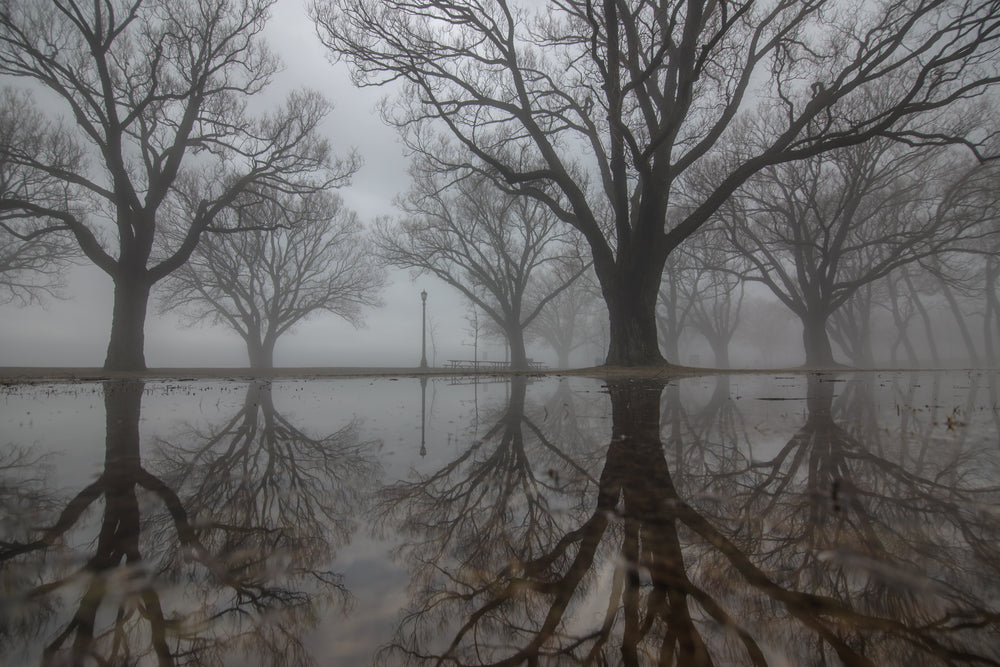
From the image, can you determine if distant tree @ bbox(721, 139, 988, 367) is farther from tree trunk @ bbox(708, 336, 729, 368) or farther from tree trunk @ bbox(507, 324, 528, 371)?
tree trunk @ bbox(708, 336, 729, 368)

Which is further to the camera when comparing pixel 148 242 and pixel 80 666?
pixel 148 242

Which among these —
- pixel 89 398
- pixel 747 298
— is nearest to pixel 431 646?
pixel 89 398

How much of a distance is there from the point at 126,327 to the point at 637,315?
1506 cm

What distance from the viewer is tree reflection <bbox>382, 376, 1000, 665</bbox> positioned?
1.01 metres

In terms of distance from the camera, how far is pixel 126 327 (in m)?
14.5

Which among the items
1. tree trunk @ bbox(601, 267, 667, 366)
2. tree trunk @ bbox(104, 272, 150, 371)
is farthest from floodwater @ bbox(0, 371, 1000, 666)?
tree trunk @ bbox(104, 272, 150, 371)

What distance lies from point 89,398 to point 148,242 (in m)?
10.6

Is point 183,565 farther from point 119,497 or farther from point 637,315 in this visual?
point 637,315

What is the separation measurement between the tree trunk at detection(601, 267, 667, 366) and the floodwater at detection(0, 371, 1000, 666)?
830 cm

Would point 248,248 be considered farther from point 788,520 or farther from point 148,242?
point 788,520

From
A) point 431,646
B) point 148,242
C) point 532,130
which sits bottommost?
point 431,646

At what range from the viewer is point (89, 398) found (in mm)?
6582

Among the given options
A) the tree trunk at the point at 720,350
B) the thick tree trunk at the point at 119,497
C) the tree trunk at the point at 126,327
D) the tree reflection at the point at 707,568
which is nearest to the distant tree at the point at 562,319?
the tree trunk at the point at 720,350

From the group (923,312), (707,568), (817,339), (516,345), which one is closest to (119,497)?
(707,568)
